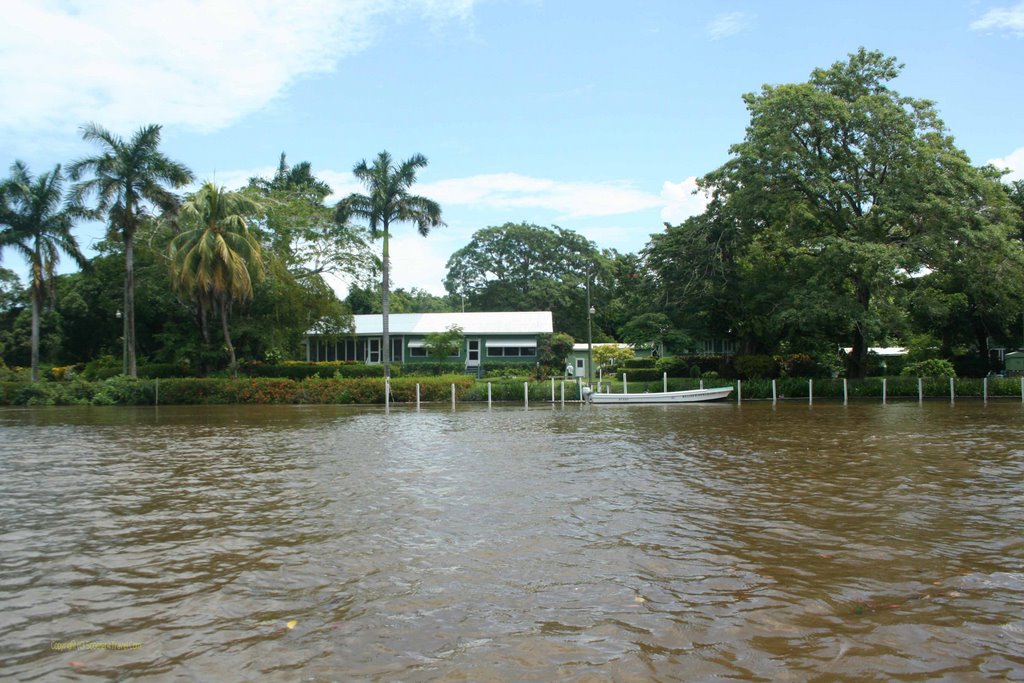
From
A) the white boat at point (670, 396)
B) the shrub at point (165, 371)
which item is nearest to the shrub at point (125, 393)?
the shrub at point (165, 371)

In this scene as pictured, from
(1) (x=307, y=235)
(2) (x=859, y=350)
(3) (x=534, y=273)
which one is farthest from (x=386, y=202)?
(3) (x=534, y=273)

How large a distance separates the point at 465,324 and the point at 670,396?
18.9 m

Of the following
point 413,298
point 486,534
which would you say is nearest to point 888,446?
point 486,534

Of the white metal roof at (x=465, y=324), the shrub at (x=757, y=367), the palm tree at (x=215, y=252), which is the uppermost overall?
the palm tree at (x=215, y=252)

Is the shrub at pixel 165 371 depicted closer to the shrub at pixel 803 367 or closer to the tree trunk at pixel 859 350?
the shrub at pixel 803 367

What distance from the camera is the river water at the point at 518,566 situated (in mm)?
4523

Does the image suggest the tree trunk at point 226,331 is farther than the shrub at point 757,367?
Yes

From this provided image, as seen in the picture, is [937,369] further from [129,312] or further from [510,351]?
[129,312]

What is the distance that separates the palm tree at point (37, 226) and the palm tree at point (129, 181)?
4008 millimetres

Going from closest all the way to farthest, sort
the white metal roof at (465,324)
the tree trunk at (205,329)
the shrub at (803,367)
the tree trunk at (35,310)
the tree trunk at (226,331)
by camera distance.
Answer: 1. the tree trunk at (226,331)
2. the shrub at (803,367)
3. the tree trunk at (35,310)
4. the tree trunk at (205,329)
5. the white metal roof at (465,324)

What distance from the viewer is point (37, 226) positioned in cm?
3847

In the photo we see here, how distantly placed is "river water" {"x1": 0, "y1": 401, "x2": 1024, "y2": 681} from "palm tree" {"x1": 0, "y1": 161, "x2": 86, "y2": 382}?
2920 cm

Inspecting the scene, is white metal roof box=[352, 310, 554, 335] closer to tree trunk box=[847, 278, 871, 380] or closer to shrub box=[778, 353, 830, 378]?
shrub box=[778, 353, 830, 378]

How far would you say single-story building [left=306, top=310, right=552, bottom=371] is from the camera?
44.3 metres
